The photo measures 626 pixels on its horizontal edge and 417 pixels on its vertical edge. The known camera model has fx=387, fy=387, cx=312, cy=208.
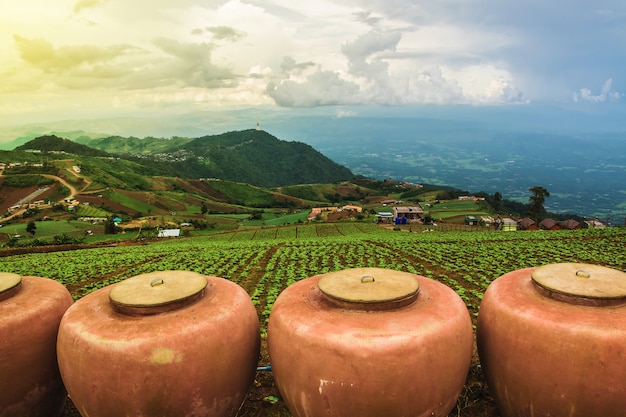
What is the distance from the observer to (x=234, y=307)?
543 cm

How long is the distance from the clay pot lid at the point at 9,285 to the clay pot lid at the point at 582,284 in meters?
7.66

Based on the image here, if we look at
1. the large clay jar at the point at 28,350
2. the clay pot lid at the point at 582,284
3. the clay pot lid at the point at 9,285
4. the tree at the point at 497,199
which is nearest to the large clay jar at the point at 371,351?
the clay pot lid at the point at 582,284

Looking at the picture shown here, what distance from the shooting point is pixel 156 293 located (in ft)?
17.5

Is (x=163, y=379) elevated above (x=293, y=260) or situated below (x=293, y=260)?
above

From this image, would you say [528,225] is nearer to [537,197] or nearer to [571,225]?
[571,225]

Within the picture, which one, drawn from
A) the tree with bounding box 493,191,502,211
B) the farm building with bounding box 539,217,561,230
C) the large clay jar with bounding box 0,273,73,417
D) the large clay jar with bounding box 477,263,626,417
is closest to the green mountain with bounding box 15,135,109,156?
the tree with bounding box 493,191,502,211

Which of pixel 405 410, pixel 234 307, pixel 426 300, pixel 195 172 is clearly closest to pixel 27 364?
pixel 234 307

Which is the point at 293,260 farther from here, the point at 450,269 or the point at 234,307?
the point at 234,307

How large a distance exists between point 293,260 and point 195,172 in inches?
6825

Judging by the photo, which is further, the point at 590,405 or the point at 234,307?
the point at 234,307

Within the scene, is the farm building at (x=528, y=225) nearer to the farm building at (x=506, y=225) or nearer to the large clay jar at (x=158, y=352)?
the farm building at (x=506, y=225)

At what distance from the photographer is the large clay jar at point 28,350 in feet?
18.0

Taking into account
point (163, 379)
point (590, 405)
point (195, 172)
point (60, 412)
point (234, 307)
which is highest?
point (234, 307)

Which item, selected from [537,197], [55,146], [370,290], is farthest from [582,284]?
[55,146]
